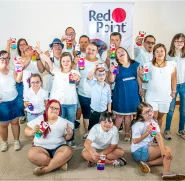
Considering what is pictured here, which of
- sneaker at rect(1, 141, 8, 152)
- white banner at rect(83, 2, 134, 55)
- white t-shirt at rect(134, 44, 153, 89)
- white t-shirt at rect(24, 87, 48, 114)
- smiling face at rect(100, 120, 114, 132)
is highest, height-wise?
white banner at rect(83, 2, 134, 55)

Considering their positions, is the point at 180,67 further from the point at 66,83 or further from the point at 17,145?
the point at 17,145

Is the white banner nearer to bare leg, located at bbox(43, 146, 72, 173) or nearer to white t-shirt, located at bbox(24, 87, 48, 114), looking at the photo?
white t-shirt, located at bbox(24, 87, 48, 114)

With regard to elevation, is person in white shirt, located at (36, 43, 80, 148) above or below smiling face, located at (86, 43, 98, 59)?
below

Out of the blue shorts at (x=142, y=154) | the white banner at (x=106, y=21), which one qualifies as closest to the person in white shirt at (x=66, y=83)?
the blue shorts at (x=142, y=154)

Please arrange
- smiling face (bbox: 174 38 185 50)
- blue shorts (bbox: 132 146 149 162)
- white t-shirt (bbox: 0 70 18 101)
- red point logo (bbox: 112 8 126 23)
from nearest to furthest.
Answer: blue shorts (bbox: 132 146 149 162) < white t-shirt (bbox: 0 70 18 101) < smiling face (bbox: 174 38 185 50) < red point logo (bbox: 112 8 126 23)

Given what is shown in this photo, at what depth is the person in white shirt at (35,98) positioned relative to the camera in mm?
3109

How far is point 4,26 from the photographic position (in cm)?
444

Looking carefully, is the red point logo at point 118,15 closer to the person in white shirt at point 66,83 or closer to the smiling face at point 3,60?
the person in white shirt at point 66,83

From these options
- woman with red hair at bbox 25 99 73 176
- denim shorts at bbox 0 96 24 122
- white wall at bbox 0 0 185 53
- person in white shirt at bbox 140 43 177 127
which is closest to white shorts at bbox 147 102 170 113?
person in white shirt at bbox 140 43 177 127

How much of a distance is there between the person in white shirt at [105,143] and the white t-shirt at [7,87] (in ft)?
3.33

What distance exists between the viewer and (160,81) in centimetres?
313

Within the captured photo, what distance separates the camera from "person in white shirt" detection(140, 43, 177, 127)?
3.12 meters

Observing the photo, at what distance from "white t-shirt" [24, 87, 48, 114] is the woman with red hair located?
0.34 m

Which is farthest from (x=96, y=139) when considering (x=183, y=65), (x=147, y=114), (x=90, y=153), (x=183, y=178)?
(x=183, y=65)
